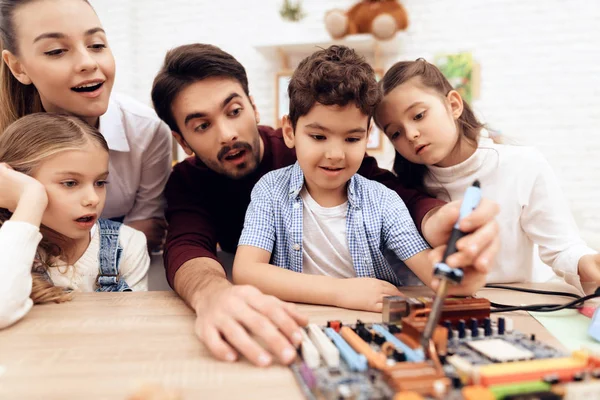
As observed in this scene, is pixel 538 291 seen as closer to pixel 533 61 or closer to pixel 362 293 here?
pixel 362 293

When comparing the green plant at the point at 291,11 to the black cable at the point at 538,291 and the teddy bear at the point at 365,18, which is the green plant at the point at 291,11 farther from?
the black cable at the point at 538,291

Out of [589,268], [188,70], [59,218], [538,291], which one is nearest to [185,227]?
[59,218]

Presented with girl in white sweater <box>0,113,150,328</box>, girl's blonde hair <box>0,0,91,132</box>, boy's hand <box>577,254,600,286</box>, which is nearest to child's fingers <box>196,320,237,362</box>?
girl in white sweater <box>0,113,150,328</box>

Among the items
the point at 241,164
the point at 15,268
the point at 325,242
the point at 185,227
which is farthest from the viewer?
the point at 241,164

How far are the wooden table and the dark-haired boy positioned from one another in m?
0.19

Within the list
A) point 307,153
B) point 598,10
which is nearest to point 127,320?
point 307,153

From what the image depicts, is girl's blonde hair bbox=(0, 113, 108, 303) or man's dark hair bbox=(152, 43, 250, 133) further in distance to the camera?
man's dark hair bbox=(152, 43, 250, 133)

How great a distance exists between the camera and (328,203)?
3.22 feet

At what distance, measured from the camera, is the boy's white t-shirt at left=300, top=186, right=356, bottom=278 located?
97 cm

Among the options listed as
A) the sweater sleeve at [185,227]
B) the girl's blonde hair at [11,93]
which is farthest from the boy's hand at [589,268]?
the girl's blonde hair at [11,93]

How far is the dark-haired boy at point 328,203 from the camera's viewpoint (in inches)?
35.2

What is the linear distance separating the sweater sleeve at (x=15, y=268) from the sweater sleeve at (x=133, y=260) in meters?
0.25

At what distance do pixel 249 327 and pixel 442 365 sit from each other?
0.24 metres

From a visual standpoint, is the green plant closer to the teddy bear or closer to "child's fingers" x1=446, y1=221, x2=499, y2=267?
the teddy bear
